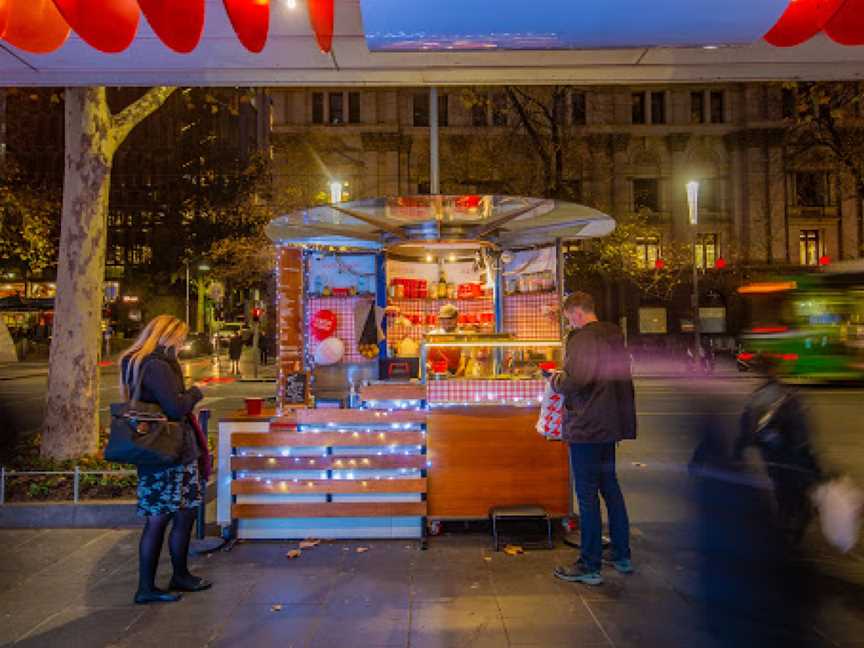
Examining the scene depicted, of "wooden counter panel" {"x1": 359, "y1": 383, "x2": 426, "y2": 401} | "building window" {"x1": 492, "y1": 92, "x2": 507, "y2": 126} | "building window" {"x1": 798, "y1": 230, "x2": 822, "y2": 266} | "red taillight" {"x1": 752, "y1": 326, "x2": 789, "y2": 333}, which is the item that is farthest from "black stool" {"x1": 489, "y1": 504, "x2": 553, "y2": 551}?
"building window" {"x1": 798, "y1": 230, "x2": 822, "y2": 266}

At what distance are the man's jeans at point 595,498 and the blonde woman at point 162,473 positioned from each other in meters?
2.92

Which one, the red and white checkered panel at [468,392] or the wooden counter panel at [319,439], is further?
the red and white checkered panel at [468,392]

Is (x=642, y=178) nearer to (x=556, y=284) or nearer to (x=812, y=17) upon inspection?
(x=556, y=284)

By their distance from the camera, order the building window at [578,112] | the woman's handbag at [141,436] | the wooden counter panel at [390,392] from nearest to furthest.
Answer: the woman's handbag at [141,436]
the wooden counter panel at [390,392]
the building window at [578,112]

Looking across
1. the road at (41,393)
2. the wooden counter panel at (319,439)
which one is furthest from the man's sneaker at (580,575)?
the road at (41,393)

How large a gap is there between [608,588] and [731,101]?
37206 millimetres

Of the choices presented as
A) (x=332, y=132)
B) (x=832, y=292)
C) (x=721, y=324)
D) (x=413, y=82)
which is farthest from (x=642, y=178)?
(x=413, y=82)

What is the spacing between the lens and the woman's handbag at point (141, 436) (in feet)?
14.9

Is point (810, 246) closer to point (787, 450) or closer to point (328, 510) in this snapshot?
point (787, 450)

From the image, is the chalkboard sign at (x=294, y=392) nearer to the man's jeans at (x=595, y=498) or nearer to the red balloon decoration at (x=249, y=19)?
the man's jeans at (x=595, y=498)

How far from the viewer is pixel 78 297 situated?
7.61m

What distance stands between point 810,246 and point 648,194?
30.6 ft

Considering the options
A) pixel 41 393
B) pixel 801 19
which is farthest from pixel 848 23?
pixel 41 393

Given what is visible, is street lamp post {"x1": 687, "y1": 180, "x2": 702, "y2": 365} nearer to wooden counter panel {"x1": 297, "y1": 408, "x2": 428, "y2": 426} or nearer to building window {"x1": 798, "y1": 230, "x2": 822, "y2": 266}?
building window {"x1": 798, "y1": 230, "x2": 822, "y2": 266}
